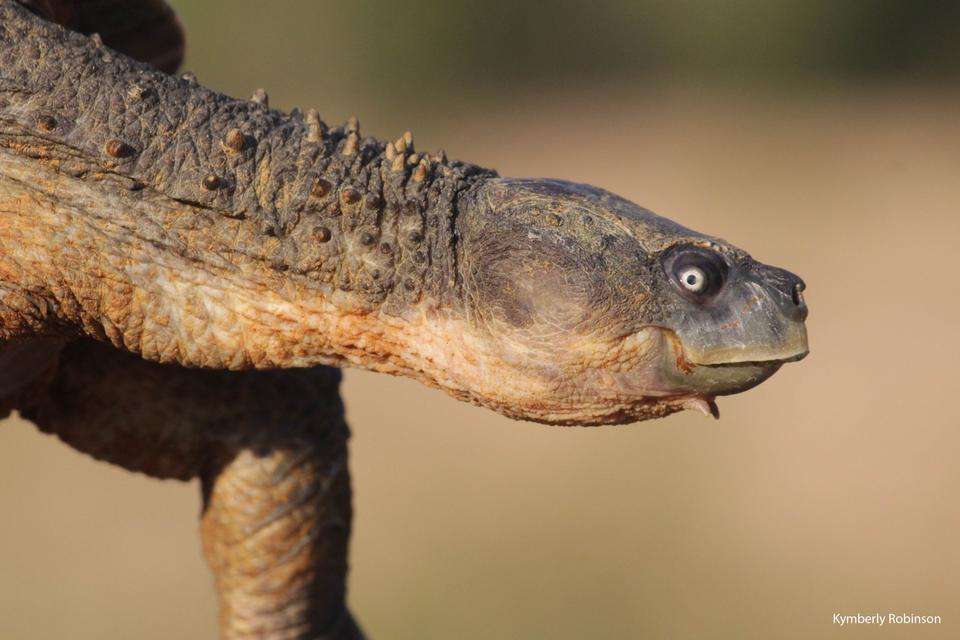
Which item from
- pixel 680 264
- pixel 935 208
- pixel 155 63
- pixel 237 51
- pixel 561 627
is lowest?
pixel 561 627

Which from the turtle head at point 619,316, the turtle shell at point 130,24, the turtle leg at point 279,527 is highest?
the turtle shell at point 130,24

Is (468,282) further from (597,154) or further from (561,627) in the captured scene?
(597,154)

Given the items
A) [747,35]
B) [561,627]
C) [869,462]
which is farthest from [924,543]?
[747,35]

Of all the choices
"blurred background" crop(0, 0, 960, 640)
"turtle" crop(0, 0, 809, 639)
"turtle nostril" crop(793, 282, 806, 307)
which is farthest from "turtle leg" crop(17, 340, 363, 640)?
"blurred background" crop(0, 0, 960, 640)

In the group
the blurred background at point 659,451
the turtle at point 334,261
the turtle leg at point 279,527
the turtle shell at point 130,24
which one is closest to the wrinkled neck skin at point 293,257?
the turtle at point 334,261

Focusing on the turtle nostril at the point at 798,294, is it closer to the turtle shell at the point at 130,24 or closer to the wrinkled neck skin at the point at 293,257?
the wrinkled neck skin at the point at 293,257

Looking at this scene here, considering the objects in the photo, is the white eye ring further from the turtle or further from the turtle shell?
the turtle shell

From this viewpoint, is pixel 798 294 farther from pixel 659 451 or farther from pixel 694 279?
pixel 659 451
